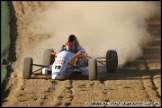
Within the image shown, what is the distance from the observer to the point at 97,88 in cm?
1370

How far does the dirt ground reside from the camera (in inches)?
479

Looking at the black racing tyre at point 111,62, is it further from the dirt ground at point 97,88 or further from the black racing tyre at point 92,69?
the black racing tyre at point 92,69

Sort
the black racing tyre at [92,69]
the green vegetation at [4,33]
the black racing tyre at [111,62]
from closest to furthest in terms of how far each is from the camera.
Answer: the black racing tyre at [92,69] < the black racing tyre at [111,62] < the green vegetation at [4,33]

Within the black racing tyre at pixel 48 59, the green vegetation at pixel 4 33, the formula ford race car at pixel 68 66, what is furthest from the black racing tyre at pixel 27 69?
the black racing tyre at pixel 48 59

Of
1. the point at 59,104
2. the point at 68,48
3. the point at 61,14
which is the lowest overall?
the point at 59,104

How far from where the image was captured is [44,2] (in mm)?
32156

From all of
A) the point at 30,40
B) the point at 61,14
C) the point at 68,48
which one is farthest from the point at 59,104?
the point at 61,14

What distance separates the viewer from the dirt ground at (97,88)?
12.2 m

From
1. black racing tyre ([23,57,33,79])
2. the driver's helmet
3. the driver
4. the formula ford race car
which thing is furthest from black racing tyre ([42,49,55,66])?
black racing tyre ([23,57,33,79])

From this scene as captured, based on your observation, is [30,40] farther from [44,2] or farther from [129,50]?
[44,2]

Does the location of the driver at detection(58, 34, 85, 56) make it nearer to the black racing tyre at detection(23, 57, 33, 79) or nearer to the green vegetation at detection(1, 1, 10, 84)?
A: the black racing tyre at detection(23, 57, 33, 79)

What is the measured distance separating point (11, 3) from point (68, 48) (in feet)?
51.1

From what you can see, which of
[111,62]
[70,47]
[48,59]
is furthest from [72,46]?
[111,62]

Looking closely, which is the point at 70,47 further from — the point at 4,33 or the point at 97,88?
the point at 4,33
